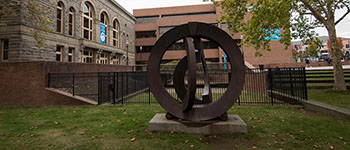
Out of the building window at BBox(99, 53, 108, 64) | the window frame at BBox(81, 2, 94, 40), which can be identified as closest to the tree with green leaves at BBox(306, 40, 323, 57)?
the window frame at BBox(81, 2, 94, 40)

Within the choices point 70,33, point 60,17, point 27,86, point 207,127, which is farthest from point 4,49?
point 207,127

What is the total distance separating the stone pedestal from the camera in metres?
4.45

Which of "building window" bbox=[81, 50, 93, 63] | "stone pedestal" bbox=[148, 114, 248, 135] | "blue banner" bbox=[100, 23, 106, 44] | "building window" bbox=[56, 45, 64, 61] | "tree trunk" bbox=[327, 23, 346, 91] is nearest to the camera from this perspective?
"stone pedestal" bbox=[148, 114, 248, 135]

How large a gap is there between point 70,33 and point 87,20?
4.27m

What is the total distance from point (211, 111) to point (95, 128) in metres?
3.92

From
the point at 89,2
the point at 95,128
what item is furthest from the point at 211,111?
the point at 89,2

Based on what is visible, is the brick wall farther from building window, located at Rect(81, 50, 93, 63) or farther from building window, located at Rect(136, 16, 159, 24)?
building window, located at Rect(136, 16, 159, 24)

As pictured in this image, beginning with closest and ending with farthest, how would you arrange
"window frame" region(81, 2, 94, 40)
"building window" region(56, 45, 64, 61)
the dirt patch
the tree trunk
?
the dirt patch, the tree trunk, "building window" region(56, 45, 64, 61), "window frame" region(81, 2, 94, 40)

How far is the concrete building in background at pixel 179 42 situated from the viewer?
33.0 m

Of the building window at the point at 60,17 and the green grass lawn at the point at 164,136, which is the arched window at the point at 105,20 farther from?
the green grass lawn at the point at 164,136

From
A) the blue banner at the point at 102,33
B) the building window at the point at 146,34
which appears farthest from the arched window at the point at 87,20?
the building window at the point at 146,34

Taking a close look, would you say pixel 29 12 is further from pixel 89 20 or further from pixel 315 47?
pixel 315 47

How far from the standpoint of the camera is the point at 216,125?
4.47m

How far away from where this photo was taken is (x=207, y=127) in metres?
4.50
